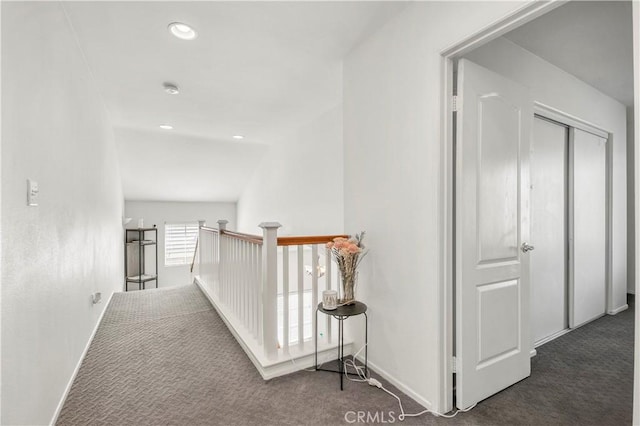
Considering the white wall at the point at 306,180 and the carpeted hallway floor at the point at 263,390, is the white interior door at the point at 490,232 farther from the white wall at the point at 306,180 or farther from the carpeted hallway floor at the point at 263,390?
the white wall at the point at 306,180

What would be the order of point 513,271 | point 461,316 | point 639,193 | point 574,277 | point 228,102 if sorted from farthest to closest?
point 228,102
point 574,277
point 513,271
point 461,316
point 639,193

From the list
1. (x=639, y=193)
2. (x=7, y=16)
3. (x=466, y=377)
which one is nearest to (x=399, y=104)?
(x=639, y=193)

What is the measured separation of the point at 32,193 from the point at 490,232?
8.01 feet

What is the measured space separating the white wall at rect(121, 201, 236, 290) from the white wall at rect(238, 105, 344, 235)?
2149 millimetres

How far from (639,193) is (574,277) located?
2323mm

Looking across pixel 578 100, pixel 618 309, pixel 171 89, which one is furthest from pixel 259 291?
pixel 618 309

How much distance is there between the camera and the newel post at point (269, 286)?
209 cm

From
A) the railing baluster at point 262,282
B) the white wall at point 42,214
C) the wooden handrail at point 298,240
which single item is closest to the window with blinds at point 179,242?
the railing baluster at point 262,282

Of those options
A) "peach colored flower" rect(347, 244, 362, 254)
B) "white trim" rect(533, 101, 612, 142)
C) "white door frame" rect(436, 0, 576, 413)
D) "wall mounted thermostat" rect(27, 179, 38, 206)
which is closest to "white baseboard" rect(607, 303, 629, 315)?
"white trim" rect(533, 101, 612, 142)

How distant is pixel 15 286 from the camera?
1209mm

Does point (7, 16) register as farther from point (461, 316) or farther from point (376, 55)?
point (461, 316)

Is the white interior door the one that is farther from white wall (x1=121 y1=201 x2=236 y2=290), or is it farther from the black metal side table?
white wall (x1=121 y1=201 x2=236 y2=290)

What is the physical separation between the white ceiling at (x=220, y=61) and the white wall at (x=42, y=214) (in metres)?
0.30

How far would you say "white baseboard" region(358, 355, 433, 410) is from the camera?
1.76m
